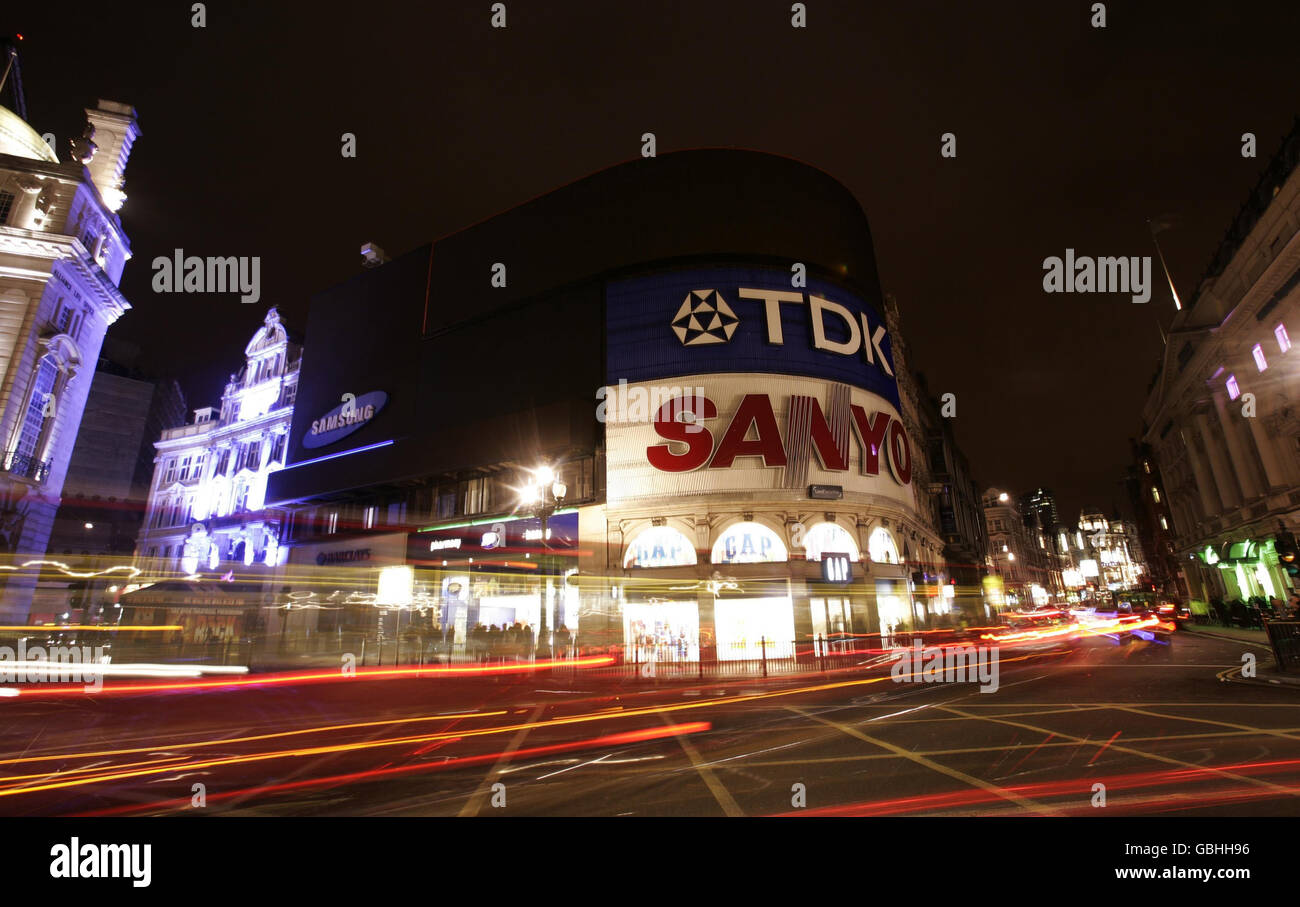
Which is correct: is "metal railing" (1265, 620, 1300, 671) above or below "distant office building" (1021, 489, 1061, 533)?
below

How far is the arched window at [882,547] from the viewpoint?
108ft

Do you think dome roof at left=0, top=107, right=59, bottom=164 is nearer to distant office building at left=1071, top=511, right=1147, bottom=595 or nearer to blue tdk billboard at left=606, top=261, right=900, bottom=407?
blue tdk billboard at left=606, top=261, right=900, bottom=407

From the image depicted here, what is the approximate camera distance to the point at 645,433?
32.8 meters

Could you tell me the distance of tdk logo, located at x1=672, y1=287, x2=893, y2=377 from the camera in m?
33.5

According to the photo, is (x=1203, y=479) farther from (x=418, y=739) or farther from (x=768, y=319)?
(x=418, y=739)

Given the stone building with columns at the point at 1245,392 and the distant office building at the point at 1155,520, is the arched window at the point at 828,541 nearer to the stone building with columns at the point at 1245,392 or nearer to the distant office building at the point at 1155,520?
the stone building with columns at the point at 1245,392

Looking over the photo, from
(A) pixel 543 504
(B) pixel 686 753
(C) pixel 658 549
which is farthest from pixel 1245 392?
(B) pixel 686 753

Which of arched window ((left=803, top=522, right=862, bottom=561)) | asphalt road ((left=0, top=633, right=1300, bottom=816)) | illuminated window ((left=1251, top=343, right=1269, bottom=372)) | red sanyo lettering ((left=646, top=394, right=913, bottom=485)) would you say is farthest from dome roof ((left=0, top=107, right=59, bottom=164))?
illuminated window ((left=1251, top=343, right=1269, bottom=372))

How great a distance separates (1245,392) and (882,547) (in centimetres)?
2453

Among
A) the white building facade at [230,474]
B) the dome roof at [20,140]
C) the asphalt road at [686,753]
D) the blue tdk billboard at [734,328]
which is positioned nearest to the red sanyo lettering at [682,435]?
the blue tdk billboard at [734,328]

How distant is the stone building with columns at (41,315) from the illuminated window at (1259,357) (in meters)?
67.9

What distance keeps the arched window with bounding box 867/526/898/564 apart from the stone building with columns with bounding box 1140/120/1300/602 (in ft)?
57.4

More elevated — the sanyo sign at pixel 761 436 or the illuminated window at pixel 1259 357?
the illuminated window at pixel 1259 357

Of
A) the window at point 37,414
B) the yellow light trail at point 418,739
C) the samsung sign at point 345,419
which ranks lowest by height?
the yellow light trail at point 418,739
